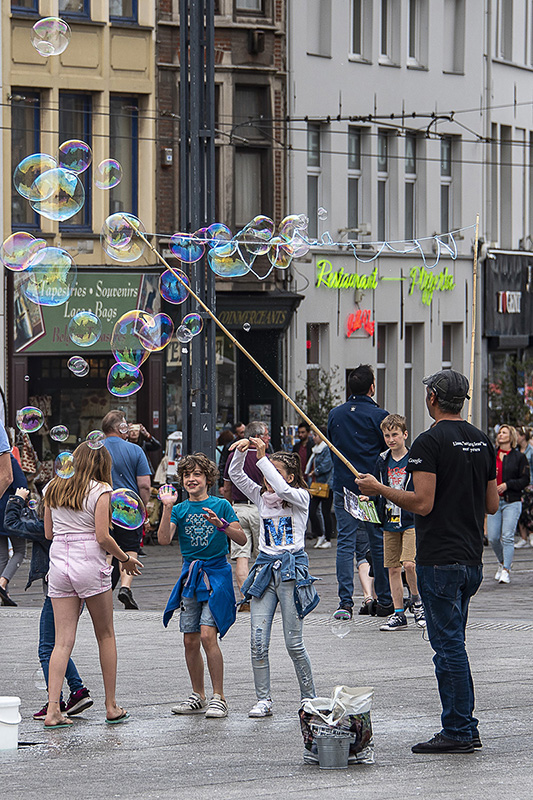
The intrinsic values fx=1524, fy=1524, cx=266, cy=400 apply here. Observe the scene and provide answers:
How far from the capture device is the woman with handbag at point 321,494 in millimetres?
23406

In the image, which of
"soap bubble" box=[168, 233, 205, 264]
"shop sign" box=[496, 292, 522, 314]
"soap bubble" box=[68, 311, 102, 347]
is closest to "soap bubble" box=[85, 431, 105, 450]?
"soap bubble" box=[68, 311, 102, 347]

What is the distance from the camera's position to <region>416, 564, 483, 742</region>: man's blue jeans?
25.9ft

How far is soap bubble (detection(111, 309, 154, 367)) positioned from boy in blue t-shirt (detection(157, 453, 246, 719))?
3.31m

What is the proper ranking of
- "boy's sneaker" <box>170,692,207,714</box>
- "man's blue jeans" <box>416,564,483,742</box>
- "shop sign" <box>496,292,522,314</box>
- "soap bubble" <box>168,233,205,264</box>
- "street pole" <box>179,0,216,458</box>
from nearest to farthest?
"man's blue jeans" <box>416,564,483,742</box>, "boy's sneaker" <box>170,692,207,714</box>, "soap bubble" <box>168,233,205,264</box>, "street pole" <box>179,0,216,458</box>, "shop sign" <box>496,292,522,314</box>

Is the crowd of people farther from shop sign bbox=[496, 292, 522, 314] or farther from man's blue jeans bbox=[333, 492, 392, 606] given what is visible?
shop sign bbox=[496, 292, 522, 314]

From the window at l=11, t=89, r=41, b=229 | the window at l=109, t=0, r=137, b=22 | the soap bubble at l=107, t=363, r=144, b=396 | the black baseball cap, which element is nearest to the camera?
the black baseball cap

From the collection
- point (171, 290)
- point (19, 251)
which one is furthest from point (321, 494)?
point (19, 251)

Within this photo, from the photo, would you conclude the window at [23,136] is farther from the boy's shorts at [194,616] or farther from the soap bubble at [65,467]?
the boy's shorts at [194,616]

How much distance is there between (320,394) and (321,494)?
22.4ft

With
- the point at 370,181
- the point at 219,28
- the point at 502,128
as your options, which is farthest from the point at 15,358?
the point at 502,128

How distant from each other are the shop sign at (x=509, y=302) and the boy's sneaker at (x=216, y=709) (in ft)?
94.2

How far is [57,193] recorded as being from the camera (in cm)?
1322

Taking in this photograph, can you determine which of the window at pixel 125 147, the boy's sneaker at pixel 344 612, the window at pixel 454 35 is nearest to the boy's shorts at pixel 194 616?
the boy's sneaker at pixel 344 612

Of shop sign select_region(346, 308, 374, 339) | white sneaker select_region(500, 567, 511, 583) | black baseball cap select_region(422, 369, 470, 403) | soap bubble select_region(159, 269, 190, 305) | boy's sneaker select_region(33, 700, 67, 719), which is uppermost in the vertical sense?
shop sign select_region(346, 308, 374, 339)
